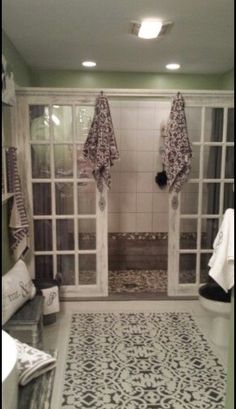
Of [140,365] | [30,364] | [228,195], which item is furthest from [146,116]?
[30,364]

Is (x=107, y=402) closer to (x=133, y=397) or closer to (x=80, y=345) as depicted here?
(x=133, y=397)

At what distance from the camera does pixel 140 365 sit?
246cm

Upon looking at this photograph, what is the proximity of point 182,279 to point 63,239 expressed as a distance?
126 centimetres

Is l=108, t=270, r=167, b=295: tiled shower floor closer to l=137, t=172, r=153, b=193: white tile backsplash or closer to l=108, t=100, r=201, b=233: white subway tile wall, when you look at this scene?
l=108, t=100, r=201, b=233: white subway tile wall

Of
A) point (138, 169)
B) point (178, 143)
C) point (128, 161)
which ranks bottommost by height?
point (138, 169)

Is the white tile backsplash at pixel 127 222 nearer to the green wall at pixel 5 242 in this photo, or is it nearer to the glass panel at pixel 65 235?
the glass panel at pixel 65 235

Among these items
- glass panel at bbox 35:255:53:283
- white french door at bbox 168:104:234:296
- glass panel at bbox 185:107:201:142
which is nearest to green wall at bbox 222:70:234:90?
white french door at bbox 168:104:234:296

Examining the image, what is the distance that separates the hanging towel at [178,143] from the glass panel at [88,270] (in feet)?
3.69

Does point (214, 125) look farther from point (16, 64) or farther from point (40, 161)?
point (16, 64)

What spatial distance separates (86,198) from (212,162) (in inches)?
49.5

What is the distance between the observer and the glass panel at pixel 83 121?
10.4 feet

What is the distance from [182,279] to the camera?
139 inches

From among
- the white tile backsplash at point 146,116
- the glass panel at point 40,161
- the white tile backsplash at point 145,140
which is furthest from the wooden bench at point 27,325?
the white tile backsplash at point 146,116

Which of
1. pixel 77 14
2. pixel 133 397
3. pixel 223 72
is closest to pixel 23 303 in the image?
pixel 133 397
